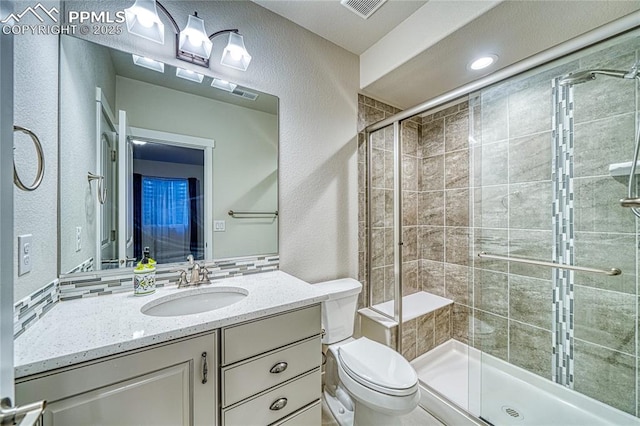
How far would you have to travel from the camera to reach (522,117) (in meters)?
1.70

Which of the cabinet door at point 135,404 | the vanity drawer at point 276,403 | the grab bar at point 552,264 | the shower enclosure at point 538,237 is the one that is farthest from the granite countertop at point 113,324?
the grab bar at point 552,264

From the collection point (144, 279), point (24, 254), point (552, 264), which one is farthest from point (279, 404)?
point (552, 264)

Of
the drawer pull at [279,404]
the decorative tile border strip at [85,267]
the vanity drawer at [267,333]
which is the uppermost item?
the decorative tile border strip at [85,267]

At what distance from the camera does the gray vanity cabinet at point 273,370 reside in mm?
910

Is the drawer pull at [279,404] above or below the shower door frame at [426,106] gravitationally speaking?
below

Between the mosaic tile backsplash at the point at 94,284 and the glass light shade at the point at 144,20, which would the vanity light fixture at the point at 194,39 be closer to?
the glass light shade at the point at 144,20

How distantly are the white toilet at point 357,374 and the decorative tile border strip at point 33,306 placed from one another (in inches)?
45.9

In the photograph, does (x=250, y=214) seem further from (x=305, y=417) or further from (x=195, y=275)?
(x=305, y=417)

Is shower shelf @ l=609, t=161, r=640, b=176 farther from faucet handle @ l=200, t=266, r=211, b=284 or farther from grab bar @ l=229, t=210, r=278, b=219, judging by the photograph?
faucet handle @ l=200, t=266, r=211, b=284

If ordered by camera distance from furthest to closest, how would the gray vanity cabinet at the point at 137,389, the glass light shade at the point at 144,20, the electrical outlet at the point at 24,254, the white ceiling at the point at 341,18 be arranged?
the white ceiling at the point at 341,18, the glass light shade at the point at 144,20, the electrical outlet at the point at 24,254, the gray vanity cabinet at the point at 137,389

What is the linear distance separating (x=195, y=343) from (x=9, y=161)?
67 cm

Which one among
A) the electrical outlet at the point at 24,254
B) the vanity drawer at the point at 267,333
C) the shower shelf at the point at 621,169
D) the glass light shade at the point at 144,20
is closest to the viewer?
the electrical outlet at the point at 24,254

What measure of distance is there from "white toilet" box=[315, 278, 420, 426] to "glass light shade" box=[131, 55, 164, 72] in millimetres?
1464

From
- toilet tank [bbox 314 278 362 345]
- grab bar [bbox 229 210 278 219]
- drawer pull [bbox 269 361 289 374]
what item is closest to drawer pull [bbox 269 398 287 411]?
drawer pull [bbox 269 361 289 374]
